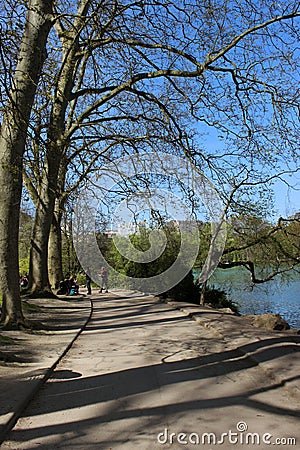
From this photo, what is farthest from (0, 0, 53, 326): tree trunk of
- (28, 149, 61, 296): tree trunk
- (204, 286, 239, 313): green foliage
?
(204, 286, 239, 313): green foliage

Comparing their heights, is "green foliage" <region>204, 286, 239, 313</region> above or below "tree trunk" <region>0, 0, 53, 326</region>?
below

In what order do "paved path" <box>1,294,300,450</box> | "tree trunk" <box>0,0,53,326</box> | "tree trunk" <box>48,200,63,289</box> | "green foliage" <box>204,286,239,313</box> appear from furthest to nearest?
"tree trunk" <box>48,200,63,289</box> < "green foliage" <box>204,286,239,313</box> < "tree trunk" <box>0,0,53,326</box> < "paved path" <box>1,294,300,450</box>

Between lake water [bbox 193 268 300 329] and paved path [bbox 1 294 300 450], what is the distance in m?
14.8

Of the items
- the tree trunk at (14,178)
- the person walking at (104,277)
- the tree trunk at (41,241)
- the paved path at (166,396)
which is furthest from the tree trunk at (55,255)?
the paved path at (166,396)

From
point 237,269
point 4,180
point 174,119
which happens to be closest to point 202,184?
point 174,119

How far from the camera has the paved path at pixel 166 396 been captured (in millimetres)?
4523

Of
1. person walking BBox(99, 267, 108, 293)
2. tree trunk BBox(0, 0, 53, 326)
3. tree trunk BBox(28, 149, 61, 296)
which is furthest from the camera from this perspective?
person walking BBox(99, 267, 108, 293)

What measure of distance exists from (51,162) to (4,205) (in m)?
5.35

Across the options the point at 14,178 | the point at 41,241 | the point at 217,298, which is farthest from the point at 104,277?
the point at 14,178

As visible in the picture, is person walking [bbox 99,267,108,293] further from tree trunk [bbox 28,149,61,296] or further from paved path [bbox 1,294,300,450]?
paved path [bbox 1,294,300,450]

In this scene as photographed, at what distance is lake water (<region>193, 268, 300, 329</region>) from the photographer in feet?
81.1

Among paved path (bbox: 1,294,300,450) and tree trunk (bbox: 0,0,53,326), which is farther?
tree trunk (bbox: 0,0,53,326)

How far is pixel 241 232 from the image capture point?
70.0ft

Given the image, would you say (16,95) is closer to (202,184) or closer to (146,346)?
(146,346)
